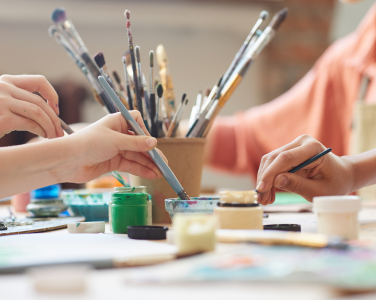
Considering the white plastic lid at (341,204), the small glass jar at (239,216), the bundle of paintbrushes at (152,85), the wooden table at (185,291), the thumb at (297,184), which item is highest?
the bundle of paintbrushes at (152,85)

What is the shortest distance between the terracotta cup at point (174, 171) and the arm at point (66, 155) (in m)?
0.12

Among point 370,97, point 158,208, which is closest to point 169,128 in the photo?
point 158,208

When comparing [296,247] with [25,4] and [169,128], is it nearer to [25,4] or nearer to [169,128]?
[169,128]

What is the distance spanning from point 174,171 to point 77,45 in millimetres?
275

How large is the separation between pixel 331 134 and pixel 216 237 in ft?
5.10

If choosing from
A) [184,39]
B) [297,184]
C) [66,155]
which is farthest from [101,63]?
[184,39]

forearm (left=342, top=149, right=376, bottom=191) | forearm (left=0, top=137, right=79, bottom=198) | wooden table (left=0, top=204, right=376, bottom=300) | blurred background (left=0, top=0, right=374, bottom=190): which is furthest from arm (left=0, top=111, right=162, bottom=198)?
blurred background (left=0, top=0, right=374, bottom=190)

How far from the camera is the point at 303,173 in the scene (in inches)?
26.0

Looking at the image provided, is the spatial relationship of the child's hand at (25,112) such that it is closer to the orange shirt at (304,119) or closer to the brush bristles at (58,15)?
the brush bristles at (58,15)

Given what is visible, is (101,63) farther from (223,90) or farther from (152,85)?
(223,90)

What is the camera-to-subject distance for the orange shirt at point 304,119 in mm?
1765

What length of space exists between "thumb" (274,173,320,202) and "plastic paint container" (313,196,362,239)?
162 millimetres

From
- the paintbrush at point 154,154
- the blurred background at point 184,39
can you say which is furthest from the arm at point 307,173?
the blurred background at point 184,39

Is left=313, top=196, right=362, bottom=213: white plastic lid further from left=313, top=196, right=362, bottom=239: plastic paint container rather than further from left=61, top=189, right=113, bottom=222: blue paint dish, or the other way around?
left=61, top=189, right=113, bottom=222: blue paint dish
